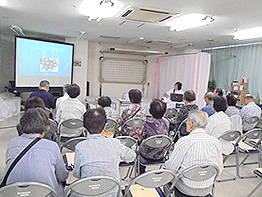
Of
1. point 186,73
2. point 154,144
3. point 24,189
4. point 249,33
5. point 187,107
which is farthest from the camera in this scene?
point 186,73

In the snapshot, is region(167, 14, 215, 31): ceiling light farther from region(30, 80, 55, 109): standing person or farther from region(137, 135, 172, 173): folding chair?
region(30, 80, 55, 109): standing person

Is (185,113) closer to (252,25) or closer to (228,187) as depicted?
(228,187)

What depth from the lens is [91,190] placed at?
1.38m

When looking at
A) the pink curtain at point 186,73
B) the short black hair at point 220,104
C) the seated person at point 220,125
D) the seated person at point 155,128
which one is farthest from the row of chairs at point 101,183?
the pink curtain at point 186,73


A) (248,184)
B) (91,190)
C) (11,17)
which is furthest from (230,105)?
(11,17)

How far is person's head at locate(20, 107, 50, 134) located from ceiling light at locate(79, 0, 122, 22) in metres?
1.93

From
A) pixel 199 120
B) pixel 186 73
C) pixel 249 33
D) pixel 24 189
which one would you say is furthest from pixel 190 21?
pixel 24 189

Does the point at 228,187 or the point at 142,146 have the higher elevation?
the point at 142,146

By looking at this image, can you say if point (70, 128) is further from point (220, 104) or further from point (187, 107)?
point (220, 104)

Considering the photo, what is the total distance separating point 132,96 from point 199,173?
162 centimetres

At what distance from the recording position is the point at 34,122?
1501 mm

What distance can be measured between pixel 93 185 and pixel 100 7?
2585 millimetres

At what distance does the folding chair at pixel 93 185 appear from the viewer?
4.33ft

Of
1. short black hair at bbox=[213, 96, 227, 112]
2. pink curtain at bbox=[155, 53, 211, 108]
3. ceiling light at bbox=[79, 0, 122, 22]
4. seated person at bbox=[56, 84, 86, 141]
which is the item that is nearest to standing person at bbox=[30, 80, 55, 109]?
seated person at bbox=[56, 84, 86, 141]
